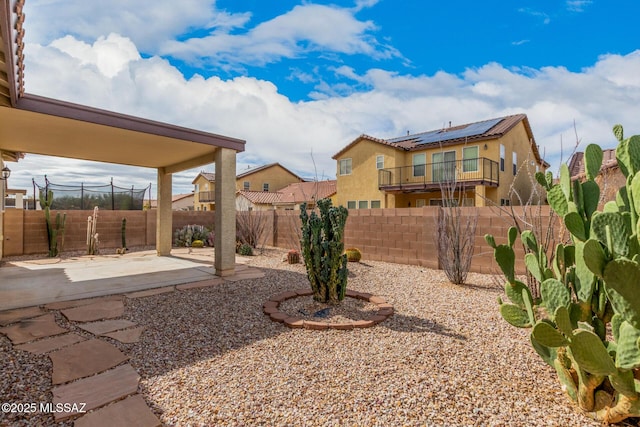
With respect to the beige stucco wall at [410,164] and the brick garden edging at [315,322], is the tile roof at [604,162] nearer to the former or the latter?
the brick garden edging at [315,322]

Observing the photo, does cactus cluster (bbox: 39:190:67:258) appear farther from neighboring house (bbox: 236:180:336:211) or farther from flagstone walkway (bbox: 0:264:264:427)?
neighboring house (bbox: 236:180:336:211)

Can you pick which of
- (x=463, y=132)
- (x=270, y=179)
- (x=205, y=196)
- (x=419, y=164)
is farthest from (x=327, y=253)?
(x=205, y=196)

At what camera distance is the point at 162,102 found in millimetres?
8195

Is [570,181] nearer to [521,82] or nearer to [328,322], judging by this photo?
[328,322]

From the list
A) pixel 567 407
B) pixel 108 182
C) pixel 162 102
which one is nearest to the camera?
pixel 567 407

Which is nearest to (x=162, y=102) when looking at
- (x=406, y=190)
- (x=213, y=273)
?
(x=213, y=273)

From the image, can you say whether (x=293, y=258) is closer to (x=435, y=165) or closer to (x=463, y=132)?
(x=435, y=165)

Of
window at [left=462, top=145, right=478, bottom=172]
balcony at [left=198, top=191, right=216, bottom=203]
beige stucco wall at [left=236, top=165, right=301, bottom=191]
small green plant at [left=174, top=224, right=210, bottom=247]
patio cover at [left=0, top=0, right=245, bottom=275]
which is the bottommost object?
small green plant at [left=174, top=224, right=210, bottom=247]

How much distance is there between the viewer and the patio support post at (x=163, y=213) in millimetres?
9148

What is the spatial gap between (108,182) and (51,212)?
2.85m

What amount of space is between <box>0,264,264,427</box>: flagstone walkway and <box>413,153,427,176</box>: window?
51.1 ft

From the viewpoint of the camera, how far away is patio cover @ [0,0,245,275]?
3.47 metres

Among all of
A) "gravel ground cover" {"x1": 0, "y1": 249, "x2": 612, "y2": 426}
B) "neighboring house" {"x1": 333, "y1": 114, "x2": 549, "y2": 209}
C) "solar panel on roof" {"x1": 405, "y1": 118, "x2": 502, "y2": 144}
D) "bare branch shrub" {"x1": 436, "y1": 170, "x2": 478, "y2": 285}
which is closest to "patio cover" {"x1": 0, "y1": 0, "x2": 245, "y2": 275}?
"gravel ground cover" {"x1": 0, "y1": 249, "x2": 612, "y2": 426}

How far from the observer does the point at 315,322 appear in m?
3.75
